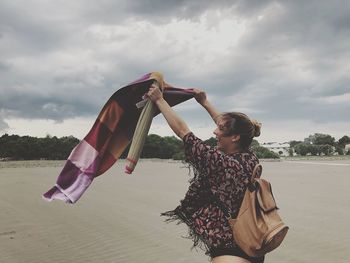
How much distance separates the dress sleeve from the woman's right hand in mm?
1082

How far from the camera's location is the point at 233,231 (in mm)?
3006

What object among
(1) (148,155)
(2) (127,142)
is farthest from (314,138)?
(2) (127,142)

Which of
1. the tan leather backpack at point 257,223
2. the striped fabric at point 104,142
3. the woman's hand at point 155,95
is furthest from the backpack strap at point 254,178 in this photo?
the striped fabric at point 104,142

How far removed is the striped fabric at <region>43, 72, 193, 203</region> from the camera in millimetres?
3699

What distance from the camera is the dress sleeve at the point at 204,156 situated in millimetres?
2957

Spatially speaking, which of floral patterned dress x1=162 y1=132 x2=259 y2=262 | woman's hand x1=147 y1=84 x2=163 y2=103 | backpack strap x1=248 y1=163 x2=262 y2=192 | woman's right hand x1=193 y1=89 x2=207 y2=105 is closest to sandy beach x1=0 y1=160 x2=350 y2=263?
woman's right hand x1=193 y1=89 x2=207 y2=105

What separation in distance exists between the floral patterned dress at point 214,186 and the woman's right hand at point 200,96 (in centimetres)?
92

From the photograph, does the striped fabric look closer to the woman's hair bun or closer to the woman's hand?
the woman's hand

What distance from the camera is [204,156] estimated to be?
2.96 m

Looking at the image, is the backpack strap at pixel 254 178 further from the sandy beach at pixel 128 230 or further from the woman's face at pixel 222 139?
the sandy beach at pixel 128 230

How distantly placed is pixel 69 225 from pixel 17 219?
1.65m

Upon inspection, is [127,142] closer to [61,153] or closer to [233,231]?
[233,231]

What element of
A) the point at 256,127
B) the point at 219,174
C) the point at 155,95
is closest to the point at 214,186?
the point at 219,174

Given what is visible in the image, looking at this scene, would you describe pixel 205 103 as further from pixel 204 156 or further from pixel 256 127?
pixel 204 156
